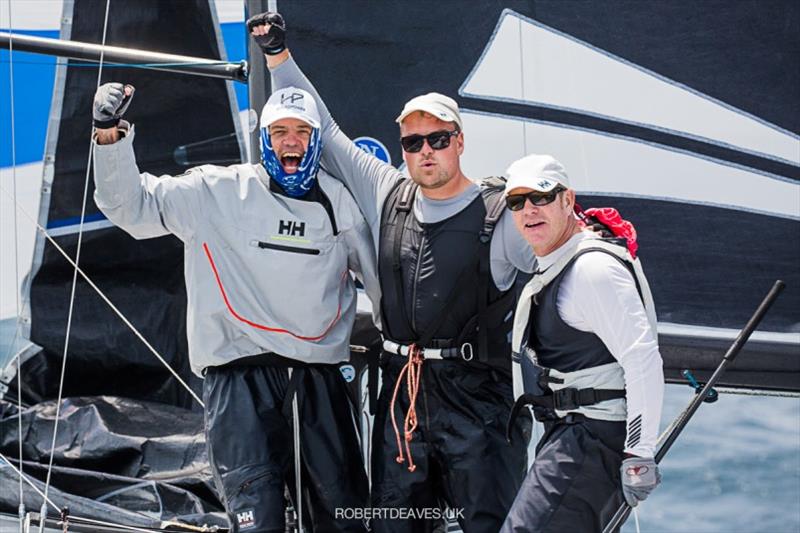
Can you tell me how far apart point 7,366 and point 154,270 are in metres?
0.56

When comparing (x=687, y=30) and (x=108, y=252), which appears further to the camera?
(x=108, y=252)

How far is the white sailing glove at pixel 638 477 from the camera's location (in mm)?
2920

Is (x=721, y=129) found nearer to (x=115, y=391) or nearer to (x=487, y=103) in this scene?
(x=487, y=103)

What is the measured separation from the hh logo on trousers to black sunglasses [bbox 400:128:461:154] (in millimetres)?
326

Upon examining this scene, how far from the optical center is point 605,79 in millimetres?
4035

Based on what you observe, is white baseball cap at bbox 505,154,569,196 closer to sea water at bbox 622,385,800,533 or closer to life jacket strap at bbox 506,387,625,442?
life jacket strap at bbox 506,387,625,442

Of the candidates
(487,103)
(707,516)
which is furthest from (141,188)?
(707,516)

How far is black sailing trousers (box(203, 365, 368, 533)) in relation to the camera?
3408 mm

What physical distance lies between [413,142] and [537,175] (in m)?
0.48

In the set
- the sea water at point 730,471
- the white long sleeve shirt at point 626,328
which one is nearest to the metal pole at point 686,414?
the white long sleeve shirt at point 626,328

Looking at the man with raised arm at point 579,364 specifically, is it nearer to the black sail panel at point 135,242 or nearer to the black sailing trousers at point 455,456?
the black sailing trousers at point 455,456

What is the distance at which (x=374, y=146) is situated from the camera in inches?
162

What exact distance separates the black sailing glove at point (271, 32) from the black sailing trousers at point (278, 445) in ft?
2.71

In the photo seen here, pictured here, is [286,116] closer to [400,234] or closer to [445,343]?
[400,234]
